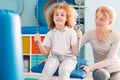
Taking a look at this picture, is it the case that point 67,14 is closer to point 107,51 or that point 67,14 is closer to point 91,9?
point 107,51

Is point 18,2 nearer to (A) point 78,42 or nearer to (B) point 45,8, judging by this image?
(B) point 45,8

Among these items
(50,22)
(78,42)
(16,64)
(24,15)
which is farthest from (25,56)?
(16,64)

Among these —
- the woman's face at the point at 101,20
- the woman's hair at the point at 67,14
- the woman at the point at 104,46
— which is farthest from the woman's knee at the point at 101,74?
the woman's hair at the point at 67,14

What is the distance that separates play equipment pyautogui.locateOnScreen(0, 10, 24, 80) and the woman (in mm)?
566

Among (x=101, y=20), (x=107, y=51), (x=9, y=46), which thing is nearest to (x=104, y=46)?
(x=107, y=51)

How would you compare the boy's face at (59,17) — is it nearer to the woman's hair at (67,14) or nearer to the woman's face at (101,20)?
the woman's hair at (67,14)

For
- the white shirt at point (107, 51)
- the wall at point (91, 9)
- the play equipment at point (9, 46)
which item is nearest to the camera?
the play equipment at point (9, 46)

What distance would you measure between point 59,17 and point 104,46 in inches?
17.7

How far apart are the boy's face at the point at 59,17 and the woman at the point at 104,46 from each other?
233 mm

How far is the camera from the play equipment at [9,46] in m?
1.72

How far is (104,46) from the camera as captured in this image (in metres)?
2.22

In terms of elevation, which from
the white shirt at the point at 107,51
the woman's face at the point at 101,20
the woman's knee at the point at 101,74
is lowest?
the woman's knee at the point at 101,74

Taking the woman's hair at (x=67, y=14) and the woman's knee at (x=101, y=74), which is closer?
the woman's knee at (x=101, y=74)

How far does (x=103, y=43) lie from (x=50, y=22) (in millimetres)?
521
